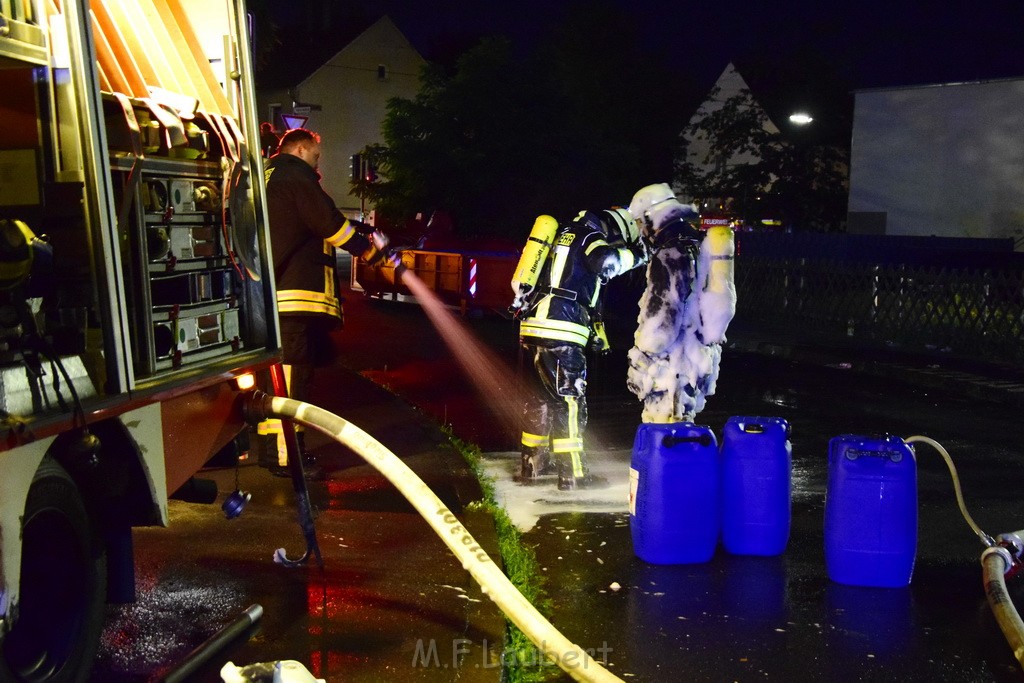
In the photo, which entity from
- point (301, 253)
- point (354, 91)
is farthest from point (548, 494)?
point (354, 91)

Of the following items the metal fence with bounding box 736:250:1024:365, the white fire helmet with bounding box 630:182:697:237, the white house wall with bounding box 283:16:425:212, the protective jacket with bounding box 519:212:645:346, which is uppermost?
the white house wall with bounding box 283:16:425:212

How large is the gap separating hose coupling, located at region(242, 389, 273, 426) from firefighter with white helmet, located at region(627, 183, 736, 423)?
9.42 feet

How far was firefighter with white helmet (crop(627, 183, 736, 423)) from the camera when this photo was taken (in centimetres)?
697

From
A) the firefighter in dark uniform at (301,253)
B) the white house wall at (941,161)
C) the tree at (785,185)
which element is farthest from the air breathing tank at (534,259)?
the tree at (785,185)

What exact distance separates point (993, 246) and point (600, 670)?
2372 centimetres

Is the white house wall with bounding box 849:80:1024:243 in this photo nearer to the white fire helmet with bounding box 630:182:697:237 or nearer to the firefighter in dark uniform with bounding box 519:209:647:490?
the white fire helmet with bounding box 630:182:697:237

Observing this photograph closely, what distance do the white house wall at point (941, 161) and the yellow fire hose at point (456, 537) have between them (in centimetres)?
2689

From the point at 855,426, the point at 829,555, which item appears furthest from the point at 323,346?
the point at 855,426

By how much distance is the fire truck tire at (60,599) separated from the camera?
3822 millimetres

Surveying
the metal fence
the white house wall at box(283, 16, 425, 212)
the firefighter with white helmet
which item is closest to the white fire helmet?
the firefighter with white helmet

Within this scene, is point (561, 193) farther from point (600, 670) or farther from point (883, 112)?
point (600, 670)

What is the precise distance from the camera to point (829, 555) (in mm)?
5617

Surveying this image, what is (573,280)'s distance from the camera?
7055 mm

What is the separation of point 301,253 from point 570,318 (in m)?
1.68
